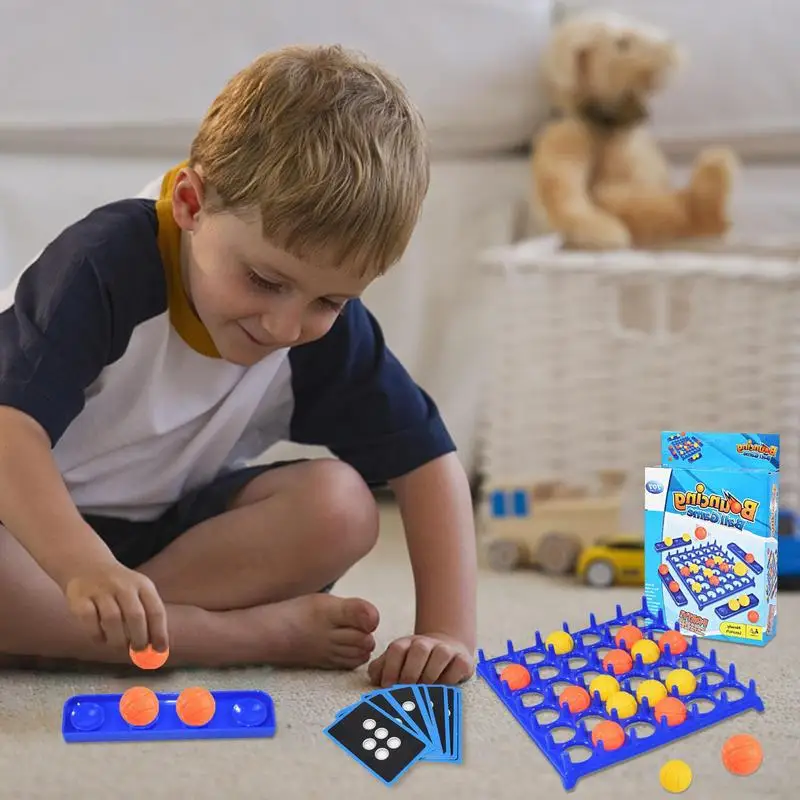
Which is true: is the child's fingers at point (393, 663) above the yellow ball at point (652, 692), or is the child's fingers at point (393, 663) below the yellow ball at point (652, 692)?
below

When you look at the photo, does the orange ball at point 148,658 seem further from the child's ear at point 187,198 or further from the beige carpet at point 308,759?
the child's ear at point 187,198

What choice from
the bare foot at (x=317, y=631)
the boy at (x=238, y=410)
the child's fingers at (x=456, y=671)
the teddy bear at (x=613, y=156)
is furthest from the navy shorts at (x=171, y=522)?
the teddy bear at (x=613, y=156)

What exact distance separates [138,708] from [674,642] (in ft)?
1.25

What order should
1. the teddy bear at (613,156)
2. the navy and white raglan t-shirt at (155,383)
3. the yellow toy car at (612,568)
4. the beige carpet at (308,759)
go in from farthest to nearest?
the teddy bear at (613,156), the yellow toy car at (612,568), the navy and white raglan t-shirt at (155,383), the beige carpet at (308,759)

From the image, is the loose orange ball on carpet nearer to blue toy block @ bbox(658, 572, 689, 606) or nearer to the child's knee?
blue toy block @ bbox(658, 572, 689, 606)

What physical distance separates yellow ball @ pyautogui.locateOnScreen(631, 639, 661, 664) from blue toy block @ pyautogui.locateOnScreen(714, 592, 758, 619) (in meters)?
0.06

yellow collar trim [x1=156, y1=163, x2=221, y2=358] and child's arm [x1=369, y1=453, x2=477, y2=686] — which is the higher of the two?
yellow collar trim [x1=156, y1=163, x2=221, y2=358]

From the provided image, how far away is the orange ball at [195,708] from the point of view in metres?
0.78

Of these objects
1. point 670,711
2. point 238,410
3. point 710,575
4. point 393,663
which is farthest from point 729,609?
point 238,410

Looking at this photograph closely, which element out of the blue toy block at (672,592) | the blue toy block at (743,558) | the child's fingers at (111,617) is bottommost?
the blue toy block at (672,592)

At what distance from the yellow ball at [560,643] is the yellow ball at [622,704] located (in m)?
0.10

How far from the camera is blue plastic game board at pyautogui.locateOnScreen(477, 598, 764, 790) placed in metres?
0.76

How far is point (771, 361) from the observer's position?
126 cm

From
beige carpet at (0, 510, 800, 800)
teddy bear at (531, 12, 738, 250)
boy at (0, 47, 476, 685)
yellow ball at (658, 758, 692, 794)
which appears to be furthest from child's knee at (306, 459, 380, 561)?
teddy bear at (531, 12, 738, 250)
